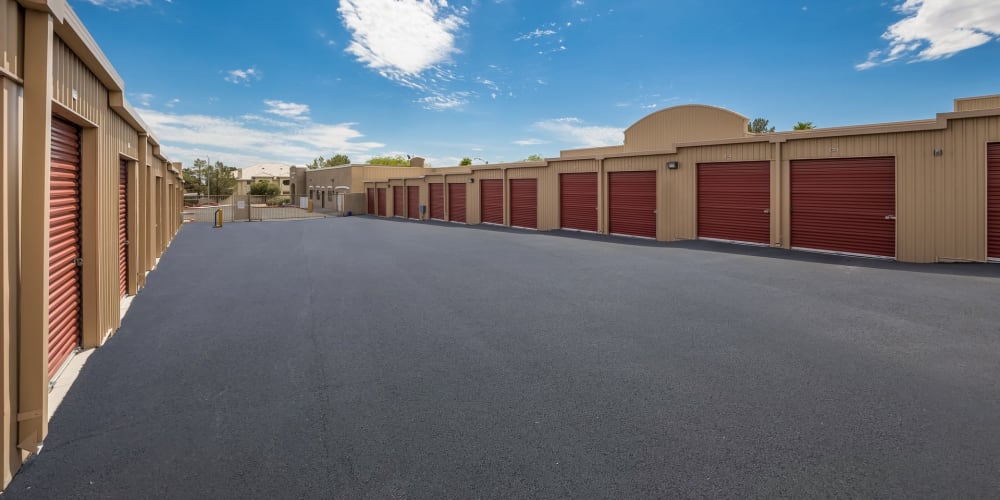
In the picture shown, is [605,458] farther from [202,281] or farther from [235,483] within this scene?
[202,281]

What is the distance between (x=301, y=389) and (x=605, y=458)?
2900 millimetres

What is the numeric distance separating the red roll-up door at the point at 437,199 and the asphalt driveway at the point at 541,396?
81.2 ft

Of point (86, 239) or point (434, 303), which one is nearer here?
point (86, 239)

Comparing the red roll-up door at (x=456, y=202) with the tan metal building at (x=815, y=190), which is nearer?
the tan metal building at (x=815, y=190)

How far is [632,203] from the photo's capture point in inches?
794

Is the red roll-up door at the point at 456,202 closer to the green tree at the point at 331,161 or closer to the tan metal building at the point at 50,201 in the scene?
the tan metal building at the point at 50,201

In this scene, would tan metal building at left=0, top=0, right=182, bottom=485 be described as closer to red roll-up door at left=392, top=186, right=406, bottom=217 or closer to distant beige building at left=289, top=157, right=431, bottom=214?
red roll-up door at left=392, top=186, right=406, bottom=217

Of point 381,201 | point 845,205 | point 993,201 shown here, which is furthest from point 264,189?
point 993,201

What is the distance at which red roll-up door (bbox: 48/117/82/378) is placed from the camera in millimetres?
5043

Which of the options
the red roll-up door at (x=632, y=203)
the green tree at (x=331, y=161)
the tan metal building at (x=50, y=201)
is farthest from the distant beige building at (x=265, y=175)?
the tan metal building at (x=50, y=201)

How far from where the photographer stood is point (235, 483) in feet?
10.5

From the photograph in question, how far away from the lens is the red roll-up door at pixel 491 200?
92.1 feet

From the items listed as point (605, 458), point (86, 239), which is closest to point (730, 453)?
point (605, 458)

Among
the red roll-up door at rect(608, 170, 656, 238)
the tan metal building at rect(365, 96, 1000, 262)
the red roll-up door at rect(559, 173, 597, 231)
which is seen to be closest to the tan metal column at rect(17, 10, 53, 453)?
the tan metal building at rect(365, 96, 1000, 262)
